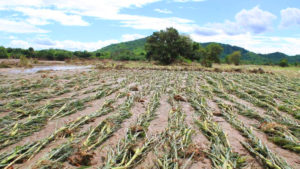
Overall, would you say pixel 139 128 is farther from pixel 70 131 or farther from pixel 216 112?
pixel 216 112

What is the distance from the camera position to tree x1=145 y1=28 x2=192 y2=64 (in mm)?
29172

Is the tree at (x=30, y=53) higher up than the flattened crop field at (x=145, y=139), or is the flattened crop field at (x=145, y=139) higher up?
the tree at (x=30, y=53)

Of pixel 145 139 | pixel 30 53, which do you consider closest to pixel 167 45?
pixel 30 53

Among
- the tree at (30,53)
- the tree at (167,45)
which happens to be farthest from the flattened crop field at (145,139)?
the tree at (30,53)

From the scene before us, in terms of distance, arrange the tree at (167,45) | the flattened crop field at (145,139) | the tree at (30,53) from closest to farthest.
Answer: the flattened crop field at (145,139)
the tree at (167,45)
the tree at (30,53)

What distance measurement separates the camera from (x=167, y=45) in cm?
2936

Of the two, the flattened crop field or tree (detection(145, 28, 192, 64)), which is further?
tree (detection(145, 28, 192, 64))

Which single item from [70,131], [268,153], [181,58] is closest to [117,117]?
[70,131]

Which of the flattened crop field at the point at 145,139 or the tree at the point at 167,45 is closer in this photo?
the flattened crop field at the point at 145,139

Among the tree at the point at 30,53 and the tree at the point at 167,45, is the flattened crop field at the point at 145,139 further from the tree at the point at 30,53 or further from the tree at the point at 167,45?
the tree at the point at 30,53

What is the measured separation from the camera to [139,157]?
246 centimetres

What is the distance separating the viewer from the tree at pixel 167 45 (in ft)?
95.7

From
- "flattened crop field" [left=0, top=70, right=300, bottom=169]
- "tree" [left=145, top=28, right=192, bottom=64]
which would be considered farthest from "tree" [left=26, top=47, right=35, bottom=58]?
"flattened crop field" [left=0, top=70, right=300, bottom=169]

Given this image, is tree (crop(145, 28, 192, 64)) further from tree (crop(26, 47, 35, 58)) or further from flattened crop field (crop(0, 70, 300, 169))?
flattened crop field (crop(0, 70, 300, 169))
